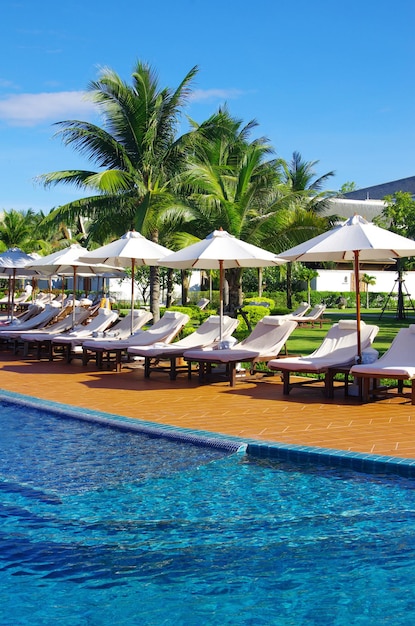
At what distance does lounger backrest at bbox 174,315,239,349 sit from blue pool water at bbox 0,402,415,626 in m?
5.18

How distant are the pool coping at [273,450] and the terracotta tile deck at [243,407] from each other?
206 millimetres

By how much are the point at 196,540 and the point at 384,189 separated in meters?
71.5

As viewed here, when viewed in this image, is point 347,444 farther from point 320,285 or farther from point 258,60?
point 320,285

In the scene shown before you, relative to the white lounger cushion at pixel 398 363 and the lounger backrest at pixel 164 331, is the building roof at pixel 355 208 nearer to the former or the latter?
the lounger backrest at pixel 164 331

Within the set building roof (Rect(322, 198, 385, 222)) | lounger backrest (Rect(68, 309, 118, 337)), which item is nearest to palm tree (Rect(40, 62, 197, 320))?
lounger backrest (Rect(68, 309, 118, 337))

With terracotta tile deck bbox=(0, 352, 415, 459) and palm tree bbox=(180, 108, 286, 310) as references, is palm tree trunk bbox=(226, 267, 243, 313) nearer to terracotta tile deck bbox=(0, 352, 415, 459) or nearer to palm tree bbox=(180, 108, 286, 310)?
palm tree bbox=(180, 108, 286, 310)

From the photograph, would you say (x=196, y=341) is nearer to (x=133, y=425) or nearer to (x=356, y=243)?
(x=356, y=243)

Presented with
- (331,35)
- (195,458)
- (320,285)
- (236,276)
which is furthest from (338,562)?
(320,285)

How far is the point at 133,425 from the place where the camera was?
23.7 feet

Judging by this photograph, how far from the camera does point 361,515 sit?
4820mm

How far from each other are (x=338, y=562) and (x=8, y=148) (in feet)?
57.0

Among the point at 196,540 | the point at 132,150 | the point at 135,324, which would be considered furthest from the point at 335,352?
the point at 132,150

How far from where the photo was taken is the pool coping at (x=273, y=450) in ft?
18.3

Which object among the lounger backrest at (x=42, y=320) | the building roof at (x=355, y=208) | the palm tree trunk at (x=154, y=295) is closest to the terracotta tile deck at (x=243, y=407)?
the lounger backrest at (x=42, y=320)
